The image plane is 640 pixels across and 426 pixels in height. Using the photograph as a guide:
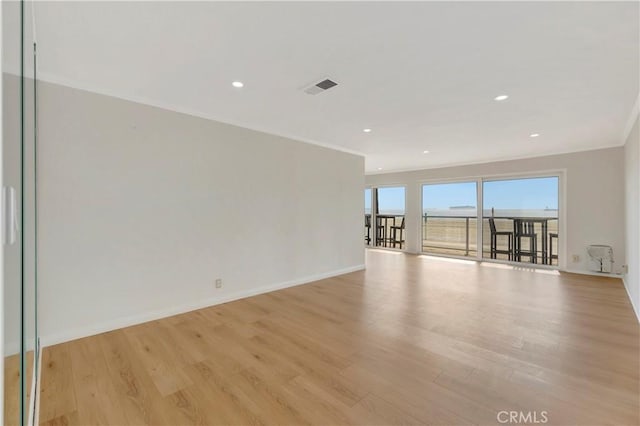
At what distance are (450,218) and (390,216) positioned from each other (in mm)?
1716

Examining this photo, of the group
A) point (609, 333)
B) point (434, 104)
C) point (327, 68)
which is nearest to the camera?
point (327, 68)

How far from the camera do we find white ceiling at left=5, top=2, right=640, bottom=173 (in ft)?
5.48

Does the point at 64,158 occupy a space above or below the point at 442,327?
above

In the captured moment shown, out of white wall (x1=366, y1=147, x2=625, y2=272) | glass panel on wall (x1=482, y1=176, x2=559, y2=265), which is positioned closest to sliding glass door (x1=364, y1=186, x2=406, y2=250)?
glass panel on wall (x1=482, y1=176, x2=559, y2=265)

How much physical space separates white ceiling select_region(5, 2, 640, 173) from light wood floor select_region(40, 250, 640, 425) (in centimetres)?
234

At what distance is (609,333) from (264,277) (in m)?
3.81

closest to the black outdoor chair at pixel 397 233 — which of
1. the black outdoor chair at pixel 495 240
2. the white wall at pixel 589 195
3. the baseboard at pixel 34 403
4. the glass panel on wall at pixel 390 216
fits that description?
the glass panel on wall at pixel 390 216

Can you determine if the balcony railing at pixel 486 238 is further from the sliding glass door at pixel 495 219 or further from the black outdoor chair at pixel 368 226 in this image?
the black outdoor chair at pixel 368 226

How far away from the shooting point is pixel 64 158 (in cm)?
245

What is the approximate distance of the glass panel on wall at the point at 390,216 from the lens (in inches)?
315

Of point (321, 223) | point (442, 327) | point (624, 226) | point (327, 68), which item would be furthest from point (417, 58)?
point (624, 226)

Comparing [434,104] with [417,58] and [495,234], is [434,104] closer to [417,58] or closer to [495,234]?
[417,58]

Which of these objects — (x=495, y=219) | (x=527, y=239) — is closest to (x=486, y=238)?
(x=495, y=219)

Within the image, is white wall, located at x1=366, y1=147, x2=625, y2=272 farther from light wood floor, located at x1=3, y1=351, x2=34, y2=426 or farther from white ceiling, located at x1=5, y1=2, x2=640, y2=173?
light wood floor, located at x1=3, y1=351, x2=34, y2=426
